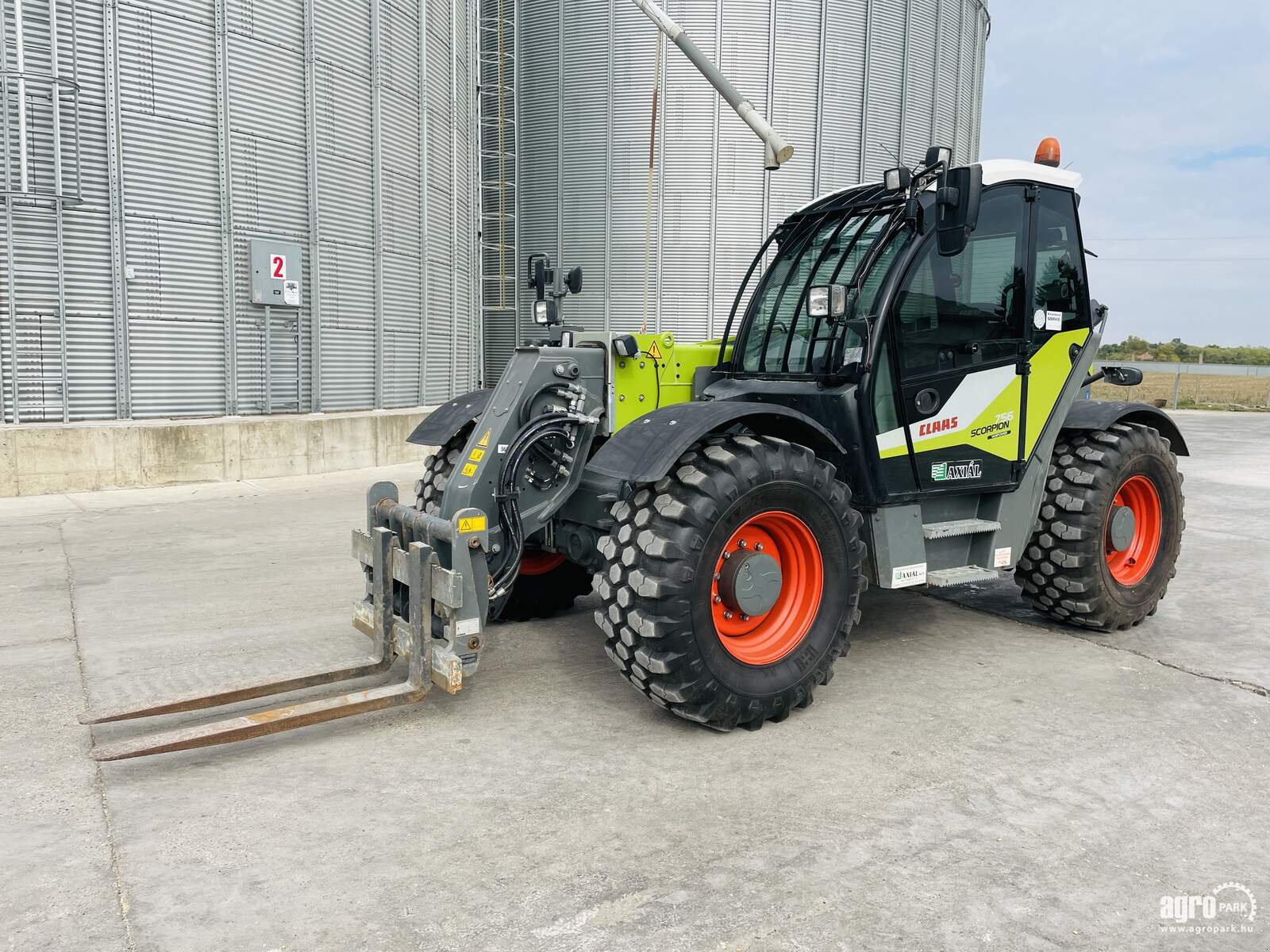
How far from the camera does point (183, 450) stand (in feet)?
39.9

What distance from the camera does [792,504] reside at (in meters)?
4.51

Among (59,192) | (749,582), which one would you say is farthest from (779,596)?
(59,192)

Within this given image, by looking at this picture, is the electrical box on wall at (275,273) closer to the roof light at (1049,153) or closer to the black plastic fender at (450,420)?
the black plastic fender at (450,420)

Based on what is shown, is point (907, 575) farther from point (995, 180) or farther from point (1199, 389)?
point (1199, 389)

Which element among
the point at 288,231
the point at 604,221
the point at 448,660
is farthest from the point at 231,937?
the point at 604,221

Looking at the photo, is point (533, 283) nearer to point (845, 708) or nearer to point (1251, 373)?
point (845, 708)

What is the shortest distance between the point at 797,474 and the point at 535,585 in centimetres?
228

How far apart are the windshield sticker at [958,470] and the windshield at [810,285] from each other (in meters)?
0.80

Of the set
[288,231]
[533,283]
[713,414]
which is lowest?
[713,414]

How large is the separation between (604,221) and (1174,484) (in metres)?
17.2

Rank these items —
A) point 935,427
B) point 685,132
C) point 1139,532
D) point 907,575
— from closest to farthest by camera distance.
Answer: point 907,575
point 935,427
point 1139,532
point 685,132

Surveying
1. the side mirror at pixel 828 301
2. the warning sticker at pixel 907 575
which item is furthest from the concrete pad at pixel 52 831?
the side mirror at pixel 828 301

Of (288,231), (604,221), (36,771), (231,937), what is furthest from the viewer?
(604,221)

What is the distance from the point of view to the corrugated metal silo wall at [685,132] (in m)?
21.5
